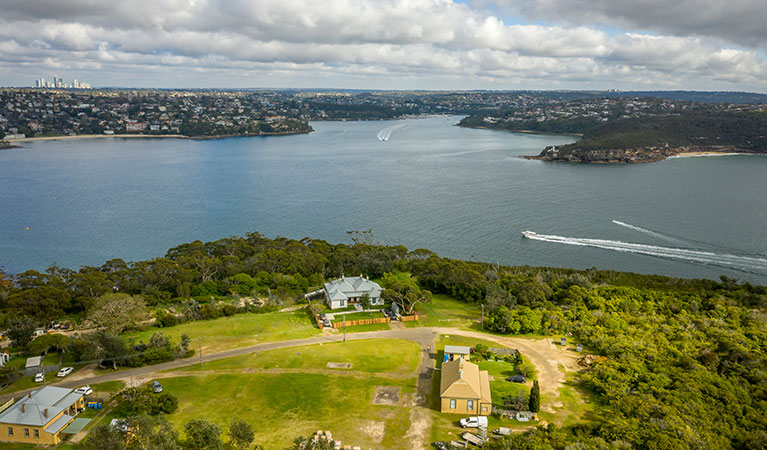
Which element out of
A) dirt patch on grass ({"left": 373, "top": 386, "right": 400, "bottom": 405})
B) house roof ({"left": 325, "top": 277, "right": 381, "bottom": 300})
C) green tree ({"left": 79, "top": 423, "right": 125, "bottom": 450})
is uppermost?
green tree ({"left": 79, "top": 423, "right": 125, "bottom": 450})

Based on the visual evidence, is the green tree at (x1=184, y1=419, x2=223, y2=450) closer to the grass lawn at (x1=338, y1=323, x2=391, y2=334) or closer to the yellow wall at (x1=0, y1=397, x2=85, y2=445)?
the yellow wall at (x1=0, y1=397, x2=85, y2=445)

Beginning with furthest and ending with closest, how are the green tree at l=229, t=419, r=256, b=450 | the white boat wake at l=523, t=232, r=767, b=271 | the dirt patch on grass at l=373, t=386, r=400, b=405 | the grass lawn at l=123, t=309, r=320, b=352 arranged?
the white boat wake at l=523, t=232, r=767, b=271, the grass lawn at l=123, t=309, r=320, b=352, the dirt patch on grass at l=373, t=386, r=400, b=405, the green tree at l=229, t=419, r=256, b=450

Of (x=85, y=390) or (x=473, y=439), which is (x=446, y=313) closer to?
(x=473, y=439)

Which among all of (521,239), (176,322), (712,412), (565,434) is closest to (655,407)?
(712,412)

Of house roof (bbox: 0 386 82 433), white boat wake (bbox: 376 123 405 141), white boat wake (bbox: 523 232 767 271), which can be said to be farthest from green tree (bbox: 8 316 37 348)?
white boat wake (bbox: 376 123 405 141)

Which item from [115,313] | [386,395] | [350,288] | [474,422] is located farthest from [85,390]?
[350,288]

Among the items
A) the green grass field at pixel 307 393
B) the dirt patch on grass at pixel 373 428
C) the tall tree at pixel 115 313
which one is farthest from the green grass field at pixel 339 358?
the tall tree at pixel 115 313
